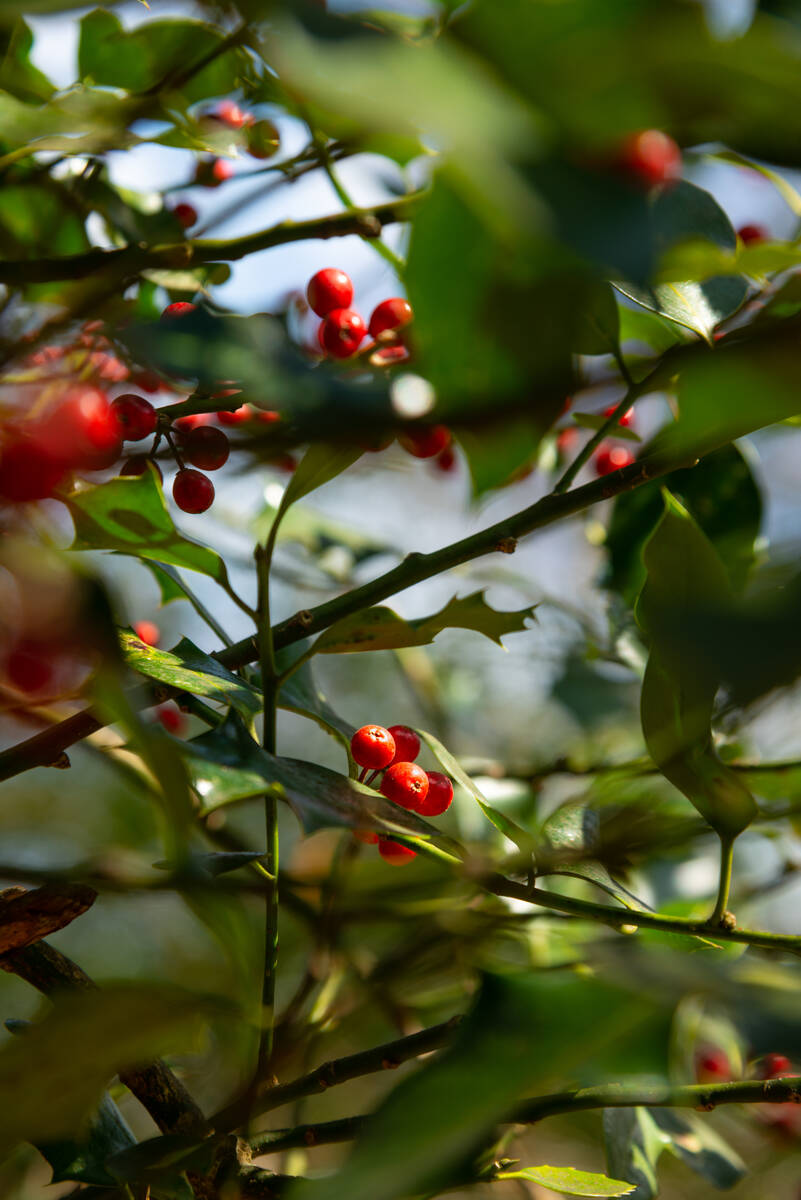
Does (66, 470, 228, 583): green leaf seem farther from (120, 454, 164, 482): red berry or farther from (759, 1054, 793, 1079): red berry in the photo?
(759, 1054, 793, 1079): red berry

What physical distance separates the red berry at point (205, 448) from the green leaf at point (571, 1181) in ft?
1.36

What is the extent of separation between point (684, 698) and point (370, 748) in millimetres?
179

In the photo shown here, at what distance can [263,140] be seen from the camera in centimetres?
87

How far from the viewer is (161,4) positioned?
575mm

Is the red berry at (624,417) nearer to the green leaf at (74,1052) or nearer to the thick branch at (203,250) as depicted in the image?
the thick branch at (203,250)

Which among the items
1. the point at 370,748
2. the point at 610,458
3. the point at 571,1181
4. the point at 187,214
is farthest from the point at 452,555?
the point at 187,214

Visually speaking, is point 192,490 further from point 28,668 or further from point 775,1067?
point 775,1067

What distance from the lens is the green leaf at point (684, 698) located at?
0.51 meters

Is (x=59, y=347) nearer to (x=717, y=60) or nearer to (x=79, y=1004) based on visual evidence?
(x=79, y=1004)

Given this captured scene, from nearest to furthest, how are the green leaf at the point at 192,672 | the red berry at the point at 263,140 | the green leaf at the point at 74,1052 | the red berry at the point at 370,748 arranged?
the green leaf at the point at 74,1052 → the green leaf at the point at 192,672 → the red berry at the point at 370,748 → the red berry at the point at 263,140

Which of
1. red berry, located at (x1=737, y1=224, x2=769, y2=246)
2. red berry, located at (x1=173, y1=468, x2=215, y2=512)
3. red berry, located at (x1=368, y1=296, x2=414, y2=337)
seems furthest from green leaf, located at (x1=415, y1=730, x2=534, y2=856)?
red berry, located at (x1=737, y1=224, x2=769, y2=246)

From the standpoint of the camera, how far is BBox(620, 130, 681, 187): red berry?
329 millimetres

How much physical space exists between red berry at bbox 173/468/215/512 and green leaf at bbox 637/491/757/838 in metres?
0.28

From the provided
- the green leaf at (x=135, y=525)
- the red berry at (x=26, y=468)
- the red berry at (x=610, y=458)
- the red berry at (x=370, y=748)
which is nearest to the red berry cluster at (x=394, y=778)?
the red berry at (x=370, y=748)
